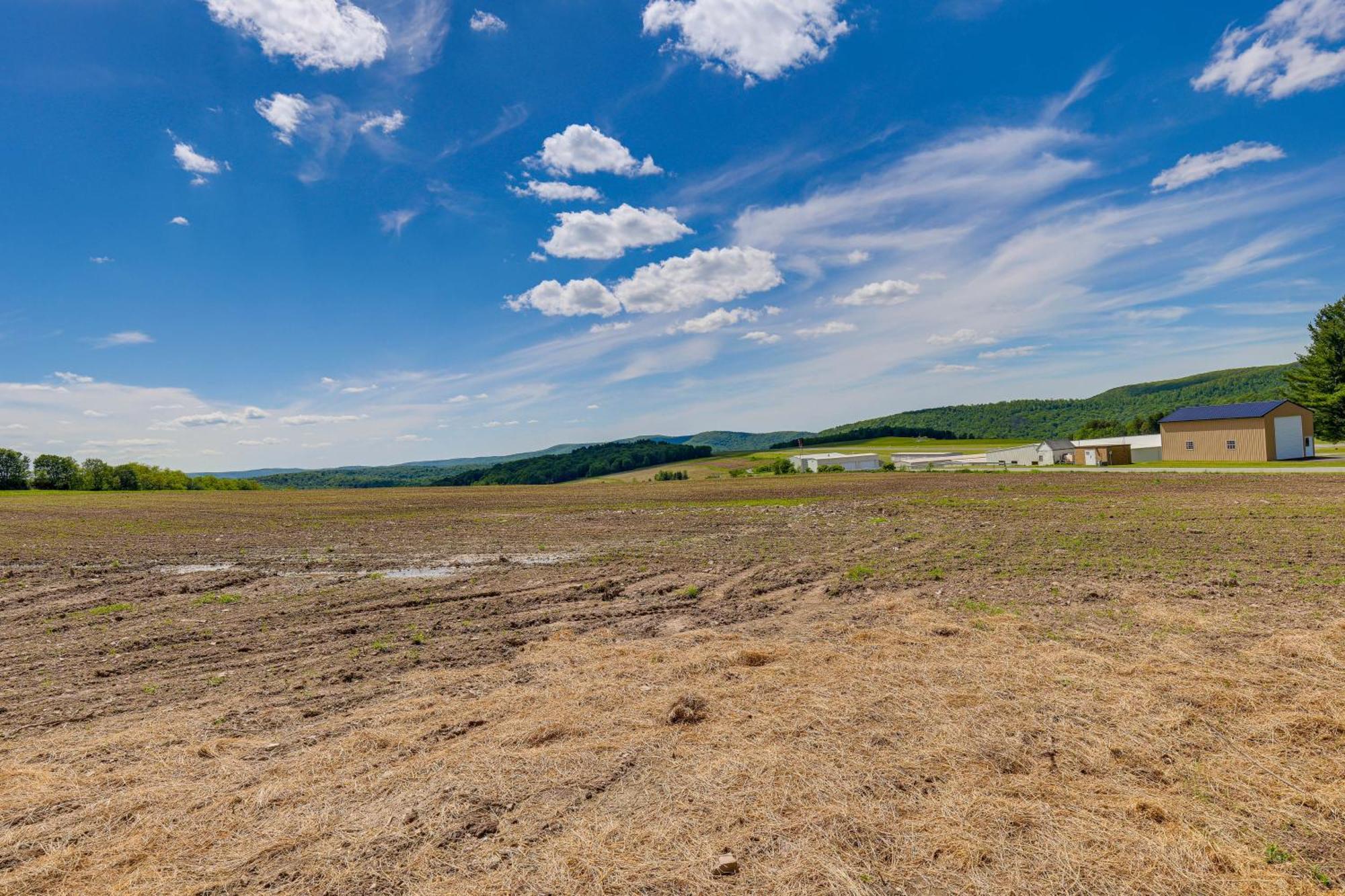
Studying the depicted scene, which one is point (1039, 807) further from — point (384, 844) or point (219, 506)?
point (219, 506)

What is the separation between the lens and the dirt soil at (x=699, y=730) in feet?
13.7

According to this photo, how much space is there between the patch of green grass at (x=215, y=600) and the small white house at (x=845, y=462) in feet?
276

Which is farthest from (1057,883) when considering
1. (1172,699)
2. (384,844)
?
(384,844)

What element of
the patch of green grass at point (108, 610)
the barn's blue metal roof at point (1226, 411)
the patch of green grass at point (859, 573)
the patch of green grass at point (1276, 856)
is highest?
the barn's blue metal roof at point (1226, 411)

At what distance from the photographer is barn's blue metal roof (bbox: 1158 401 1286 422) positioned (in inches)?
2037

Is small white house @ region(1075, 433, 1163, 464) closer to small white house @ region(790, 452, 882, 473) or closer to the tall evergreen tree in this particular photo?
the tall evergreen tree

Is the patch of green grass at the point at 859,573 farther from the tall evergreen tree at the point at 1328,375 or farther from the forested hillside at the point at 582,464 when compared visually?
the forested hillside at the point at 582,464

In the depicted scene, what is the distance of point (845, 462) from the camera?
93.2 meters

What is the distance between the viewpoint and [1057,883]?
3846 mm

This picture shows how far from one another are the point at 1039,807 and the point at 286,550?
24516 mm

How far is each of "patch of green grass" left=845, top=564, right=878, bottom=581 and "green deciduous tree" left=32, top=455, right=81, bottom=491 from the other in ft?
413

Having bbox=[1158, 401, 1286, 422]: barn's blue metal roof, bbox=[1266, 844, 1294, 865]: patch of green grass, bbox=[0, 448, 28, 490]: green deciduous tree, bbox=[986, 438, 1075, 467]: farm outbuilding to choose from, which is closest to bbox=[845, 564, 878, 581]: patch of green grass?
bbox=[1266, 844, 1294, 865]: patch of green grass

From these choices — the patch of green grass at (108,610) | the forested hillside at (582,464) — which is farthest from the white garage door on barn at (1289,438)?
the forested hillside at (582,464)

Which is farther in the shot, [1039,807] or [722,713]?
[722,713]
